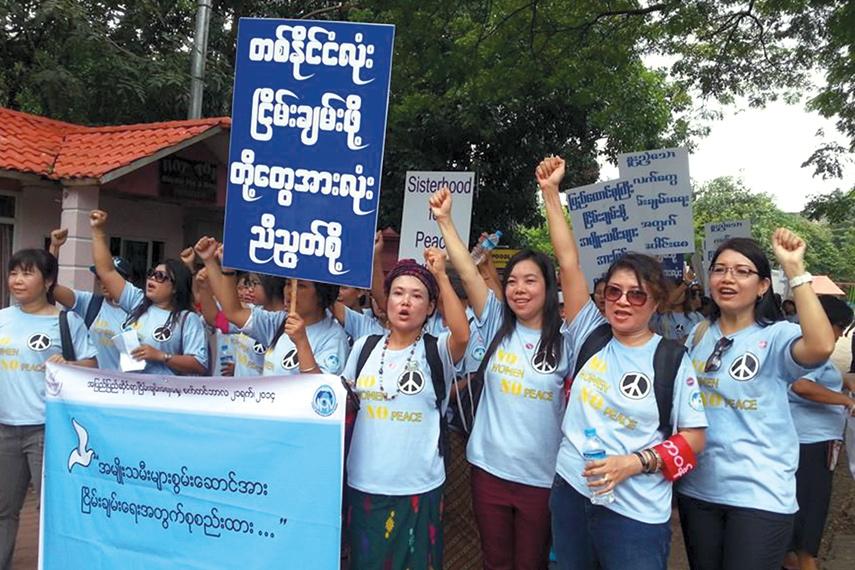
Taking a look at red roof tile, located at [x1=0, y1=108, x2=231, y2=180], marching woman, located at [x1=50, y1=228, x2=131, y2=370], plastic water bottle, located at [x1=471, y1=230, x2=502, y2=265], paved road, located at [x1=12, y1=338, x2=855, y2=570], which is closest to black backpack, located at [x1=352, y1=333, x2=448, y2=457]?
plastic water bottle, located at [x1=471, y1=230, x2=502, y2=265]

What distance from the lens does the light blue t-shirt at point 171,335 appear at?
4.04m

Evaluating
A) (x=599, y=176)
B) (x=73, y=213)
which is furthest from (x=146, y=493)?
(x=599, y=176)

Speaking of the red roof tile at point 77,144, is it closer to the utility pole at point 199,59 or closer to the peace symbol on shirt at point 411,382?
the utility pole at point 199,59

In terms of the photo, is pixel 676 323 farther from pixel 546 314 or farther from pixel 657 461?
pixel 657 461

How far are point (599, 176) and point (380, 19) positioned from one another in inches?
275

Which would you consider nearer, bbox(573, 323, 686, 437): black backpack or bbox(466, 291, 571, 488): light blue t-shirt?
bbox(573, 323, 686, 437): black backpack

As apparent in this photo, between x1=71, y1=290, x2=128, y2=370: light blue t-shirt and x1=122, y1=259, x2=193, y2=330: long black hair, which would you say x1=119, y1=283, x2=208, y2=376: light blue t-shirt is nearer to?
x1=122, y1=259, x2=193, y2=330: long black hair

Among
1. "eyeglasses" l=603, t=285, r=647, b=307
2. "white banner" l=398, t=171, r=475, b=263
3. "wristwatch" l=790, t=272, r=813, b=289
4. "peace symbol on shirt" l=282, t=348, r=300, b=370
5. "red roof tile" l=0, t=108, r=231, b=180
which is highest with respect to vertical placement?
"red roof tile" l=0, t=108, r=231, b=180

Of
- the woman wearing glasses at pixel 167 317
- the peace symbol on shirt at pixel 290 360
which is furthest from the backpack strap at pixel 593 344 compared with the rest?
the woman wearing glasses at pixel 167 317

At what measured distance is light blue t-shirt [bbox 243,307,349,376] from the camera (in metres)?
3.28

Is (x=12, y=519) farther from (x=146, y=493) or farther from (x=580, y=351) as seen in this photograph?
(x=580, y=351)

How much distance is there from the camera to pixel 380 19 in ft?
28.0

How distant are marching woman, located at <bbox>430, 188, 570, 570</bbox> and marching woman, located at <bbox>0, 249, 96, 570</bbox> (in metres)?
1.94

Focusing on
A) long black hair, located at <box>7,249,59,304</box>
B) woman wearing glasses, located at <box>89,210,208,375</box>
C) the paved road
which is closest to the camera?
long black hair, located at <box>7,249,59,304</box>
